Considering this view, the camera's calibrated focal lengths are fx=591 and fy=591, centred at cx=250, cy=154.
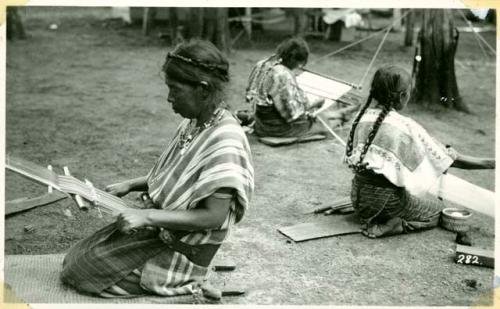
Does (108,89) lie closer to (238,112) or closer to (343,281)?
(238,112)

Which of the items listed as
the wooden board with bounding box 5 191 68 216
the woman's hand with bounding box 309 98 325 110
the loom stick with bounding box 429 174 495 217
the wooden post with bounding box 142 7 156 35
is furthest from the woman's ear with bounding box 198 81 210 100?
the wooden post with bounding box 142 7 156 35

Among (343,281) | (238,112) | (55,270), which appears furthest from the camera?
(238,112)

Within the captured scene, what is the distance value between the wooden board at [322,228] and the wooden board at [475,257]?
0.71 m

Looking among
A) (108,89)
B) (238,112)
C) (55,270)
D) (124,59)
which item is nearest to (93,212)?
(55,270)

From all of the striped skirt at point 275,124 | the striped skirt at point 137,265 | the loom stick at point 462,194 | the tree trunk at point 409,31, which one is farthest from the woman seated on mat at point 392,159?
the tree trunk at point 409,31

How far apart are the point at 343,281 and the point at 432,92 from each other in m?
5.41

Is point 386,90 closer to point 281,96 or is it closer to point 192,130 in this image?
point 192,130

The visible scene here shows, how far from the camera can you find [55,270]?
2.99 m

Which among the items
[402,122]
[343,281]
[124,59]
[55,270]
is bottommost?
[124,59]

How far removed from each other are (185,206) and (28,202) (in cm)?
220

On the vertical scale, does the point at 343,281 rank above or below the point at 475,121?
above

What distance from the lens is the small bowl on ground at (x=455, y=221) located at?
13.5 feet

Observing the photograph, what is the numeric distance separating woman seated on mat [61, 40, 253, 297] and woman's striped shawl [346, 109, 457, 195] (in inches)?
61.5

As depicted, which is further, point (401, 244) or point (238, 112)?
point (238, 112)
